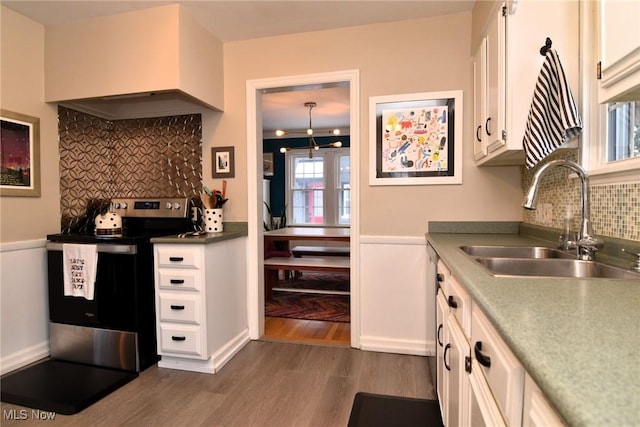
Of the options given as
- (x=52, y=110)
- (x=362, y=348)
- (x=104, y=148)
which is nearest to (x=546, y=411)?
(x=362, y=348)

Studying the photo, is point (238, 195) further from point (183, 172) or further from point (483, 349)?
point (483, 349)

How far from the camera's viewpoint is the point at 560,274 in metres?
1.41

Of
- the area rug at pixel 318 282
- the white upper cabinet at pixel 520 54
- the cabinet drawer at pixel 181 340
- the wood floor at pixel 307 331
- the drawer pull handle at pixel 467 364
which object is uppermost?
the white upper cabinet at pixel 520 54

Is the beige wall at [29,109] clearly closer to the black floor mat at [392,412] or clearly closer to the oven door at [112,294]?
the oven door at [112,294]

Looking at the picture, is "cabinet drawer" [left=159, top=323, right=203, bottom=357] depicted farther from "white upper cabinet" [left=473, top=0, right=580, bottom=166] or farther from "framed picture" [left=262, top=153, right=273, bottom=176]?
"framed picture" [left=262, top=153, right=273, bottom=176]

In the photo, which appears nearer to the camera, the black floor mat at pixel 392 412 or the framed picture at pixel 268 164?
the black floor mat at pixel 392 412

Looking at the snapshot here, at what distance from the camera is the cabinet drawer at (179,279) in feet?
7.31

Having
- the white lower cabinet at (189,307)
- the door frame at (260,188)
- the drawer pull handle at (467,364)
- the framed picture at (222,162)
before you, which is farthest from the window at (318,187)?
the drawer pull handle at (467,364)

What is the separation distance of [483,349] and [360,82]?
2158 millimetres

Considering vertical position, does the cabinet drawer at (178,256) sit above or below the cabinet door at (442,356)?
Answer: above

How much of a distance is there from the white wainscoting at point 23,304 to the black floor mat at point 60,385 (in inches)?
4.5

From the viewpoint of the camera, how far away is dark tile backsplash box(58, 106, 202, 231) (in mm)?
2785

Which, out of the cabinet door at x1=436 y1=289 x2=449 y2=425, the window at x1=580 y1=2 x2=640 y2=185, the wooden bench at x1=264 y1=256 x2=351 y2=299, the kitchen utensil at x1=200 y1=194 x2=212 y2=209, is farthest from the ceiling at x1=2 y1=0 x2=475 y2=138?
the wooden bench at x1=264 y1=256 x2=351 y2=299

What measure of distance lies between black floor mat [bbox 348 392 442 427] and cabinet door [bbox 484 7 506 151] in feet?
4.75
